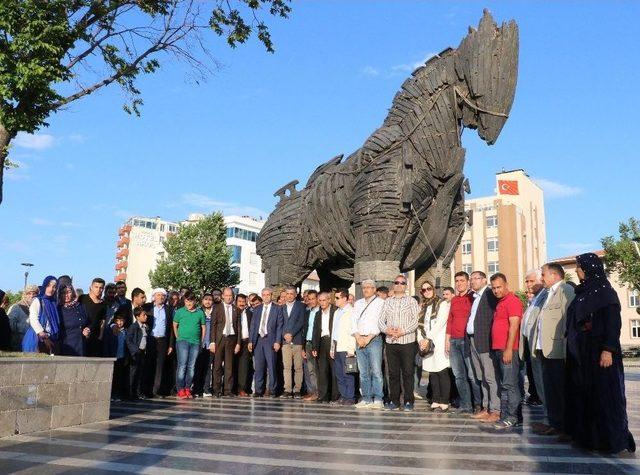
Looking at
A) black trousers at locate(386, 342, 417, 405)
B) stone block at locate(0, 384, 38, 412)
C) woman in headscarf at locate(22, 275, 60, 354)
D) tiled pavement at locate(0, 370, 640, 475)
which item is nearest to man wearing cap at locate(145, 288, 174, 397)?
woman in headscarf at locate(22, 275, 60, 354)

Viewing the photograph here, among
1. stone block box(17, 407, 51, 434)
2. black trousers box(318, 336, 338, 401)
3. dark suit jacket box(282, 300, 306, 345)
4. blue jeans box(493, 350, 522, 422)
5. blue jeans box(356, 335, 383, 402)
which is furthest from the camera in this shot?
dark suit jacket box(282, 300, 306, 345)

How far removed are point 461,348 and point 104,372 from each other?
459 centimetres

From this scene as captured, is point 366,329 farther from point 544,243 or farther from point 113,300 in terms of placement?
point 544,243

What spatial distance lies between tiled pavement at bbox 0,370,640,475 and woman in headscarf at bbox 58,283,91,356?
1.29 m

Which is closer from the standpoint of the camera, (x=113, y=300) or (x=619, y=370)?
(x=619, y=370)

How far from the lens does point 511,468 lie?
452 cm

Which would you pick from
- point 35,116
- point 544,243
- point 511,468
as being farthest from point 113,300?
point 544,243

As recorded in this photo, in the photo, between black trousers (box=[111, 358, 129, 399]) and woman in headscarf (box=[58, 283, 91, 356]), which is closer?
woman in headscarf (box=[58, 283, 91, 356])

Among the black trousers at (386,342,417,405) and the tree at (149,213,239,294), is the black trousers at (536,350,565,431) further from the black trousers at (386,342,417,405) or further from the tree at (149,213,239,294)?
the tree at (149,213,239,294)

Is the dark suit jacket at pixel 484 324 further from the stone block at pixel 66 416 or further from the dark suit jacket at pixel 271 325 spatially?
the stone block at pixel 66 416

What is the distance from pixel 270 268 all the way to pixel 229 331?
69.1 inches

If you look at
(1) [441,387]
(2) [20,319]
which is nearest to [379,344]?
(1) [441,387]

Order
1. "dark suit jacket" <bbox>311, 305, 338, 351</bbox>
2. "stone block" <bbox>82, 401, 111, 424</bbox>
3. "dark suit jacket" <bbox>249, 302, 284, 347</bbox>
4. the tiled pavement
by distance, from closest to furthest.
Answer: the tiled pavement
"stone block" <bbox>82, 401, 111, 424</bbox>
"dark suit jacket" <bbox>311, 305, 338, 351</bbox>
"dark suit jacket" <bbox>249, 302, 284, 347</bbox>

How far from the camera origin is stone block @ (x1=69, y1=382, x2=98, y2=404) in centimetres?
673
